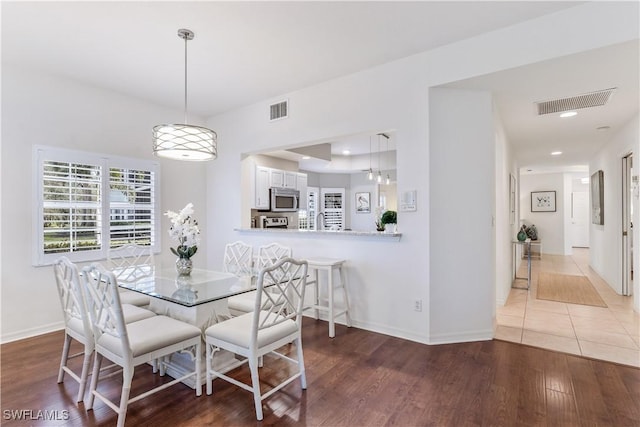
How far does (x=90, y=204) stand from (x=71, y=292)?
6.29ft

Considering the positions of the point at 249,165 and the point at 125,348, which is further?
the point at 249,165

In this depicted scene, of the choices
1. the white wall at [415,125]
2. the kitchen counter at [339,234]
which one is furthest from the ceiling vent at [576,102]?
the kitchen counter at [339,234]

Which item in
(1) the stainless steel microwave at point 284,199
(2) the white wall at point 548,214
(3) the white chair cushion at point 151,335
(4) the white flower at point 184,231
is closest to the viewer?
(3) the white chair cushion at point 151,335

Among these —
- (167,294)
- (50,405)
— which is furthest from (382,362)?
(50,405)

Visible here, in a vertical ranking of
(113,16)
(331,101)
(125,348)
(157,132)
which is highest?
(113,16)

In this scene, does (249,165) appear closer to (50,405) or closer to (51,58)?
(51,58)

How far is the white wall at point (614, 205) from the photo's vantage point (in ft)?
13.2

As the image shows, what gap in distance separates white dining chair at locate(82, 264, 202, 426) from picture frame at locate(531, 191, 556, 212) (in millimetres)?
10465

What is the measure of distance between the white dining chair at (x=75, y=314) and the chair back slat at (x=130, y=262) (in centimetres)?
38

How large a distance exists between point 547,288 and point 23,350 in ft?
22.8

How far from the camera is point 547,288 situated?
5.32 meters

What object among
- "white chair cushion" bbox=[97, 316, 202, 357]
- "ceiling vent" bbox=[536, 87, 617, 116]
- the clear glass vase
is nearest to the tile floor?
"ceiling vent" bbox=[536, 87, 617, 116]

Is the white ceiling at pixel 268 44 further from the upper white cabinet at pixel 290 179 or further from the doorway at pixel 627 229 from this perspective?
the upper white cabinet at pixel 290 179

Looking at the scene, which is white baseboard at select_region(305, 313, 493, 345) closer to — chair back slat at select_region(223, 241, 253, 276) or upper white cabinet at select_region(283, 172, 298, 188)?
chair back slat at select_region(223, 241, 253, 276)
